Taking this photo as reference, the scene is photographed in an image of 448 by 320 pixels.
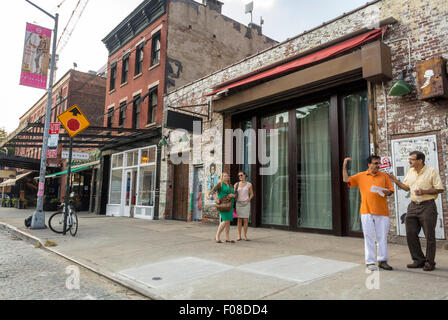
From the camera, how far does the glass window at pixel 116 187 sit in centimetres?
1848

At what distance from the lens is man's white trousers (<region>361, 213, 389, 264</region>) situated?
460 cm

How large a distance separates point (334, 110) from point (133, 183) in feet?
39.9

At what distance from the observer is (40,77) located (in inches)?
465

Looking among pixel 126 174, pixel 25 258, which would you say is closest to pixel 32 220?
pixel 25 258

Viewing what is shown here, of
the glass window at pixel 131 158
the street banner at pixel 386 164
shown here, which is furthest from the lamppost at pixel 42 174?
the street banner at pixel 386 164

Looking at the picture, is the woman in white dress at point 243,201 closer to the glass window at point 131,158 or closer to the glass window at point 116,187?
the glass window at point 131,158

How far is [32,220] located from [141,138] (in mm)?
6698

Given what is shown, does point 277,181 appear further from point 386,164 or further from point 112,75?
point 112,75

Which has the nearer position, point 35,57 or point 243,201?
point 243,201

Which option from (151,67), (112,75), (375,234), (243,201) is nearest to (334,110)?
(243,201)

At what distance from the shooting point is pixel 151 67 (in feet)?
55.7

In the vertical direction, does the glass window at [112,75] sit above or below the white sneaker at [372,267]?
above

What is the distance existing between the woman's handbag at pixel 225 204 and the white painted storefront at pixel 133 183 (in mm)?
8318
